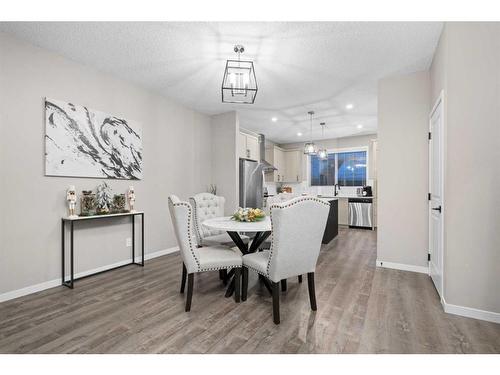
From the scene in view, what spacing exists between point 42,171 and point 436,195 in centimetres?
424

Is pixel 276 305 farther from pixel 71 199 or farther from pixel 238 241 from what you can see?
pixel 71 199

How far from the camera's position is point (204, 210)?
11.2 ft

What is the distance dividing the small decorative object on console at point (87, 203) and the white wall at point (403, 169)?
370cm

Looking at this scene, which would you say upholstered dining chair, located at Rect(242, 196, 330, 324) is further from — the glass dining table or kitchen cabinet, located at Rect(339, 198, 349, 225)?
kitchen cabinet, located at Rect(339, 198, 349, 225)

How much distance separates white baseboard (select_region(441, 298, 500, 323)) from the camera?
197cm

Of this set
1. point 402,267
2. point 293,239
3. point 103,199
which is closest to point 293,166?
point 402,267

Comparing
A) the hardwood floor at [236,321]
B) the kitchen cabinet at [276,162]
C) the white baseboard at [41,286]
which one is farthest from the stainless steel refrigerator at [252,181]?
the white baseboard at [41,286]

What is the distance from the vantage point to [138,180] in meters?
3.67

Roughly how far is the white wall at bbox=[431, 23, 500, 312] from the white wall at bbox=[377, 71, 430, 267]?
1090 mm

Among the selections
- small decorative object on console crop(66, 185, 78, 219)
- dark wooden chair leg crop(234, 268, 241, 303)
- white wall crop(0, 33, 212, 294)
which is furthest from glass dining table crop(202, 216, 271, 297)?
white wall crop(0, 33, 212, 294)

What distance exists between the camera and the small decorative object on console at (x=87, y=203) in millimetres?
2928

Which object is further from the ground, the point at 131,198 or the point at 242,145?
the point at 242,145

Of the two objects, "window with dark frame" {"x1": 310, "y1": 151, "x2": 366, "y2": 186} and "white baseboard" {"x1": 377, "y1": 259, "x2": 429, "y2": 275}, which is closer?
"white baseboard" {"x1": 377, "y1": 259, "x2": 429, "y2": 275}
